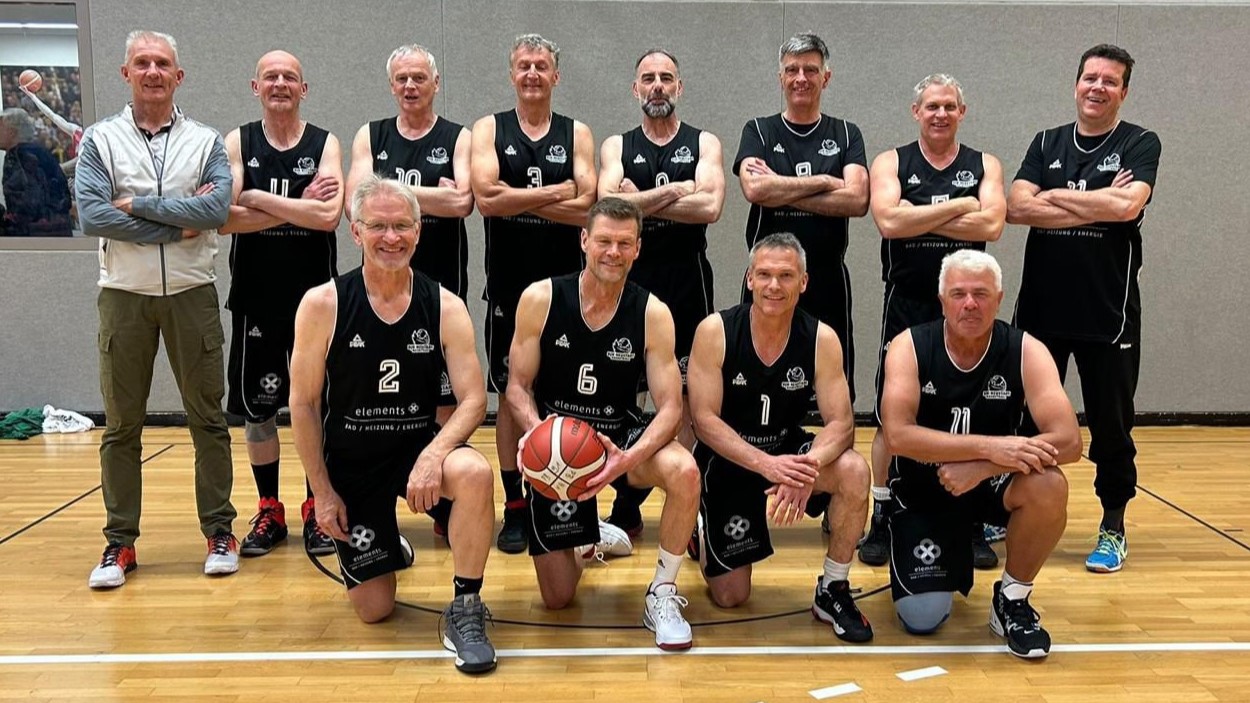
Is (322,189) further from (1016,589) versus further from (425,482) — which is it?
(1016,589)

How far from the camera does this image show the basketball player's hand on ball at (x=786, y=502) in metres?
3.25

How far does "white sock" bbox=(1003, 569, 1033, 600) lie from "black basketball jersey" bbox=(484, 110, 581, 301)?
2.17 meters

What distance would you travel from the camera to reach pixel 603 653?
3.18m

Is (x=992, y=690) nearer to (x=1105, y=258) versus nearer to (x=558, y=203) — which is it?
(x=1105, y=258)

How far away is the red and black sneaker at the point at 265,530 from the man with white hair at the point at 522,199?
97cm

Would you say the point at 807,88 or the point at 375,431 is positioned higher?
the point at 807,88

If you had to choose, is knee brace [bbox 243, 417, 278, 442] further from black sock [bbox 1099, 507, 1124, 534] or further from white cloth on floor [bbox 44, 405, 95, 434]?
black sock [bbox 1099, 507, 1124, 534]

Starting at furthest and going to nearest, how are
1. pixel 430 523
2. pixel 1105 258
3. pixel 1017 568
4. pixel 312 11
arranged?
pixel 312 11, pixel 430 523, pixel 1105 258, pixel 1017 568

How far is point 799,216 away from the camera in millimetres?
4250

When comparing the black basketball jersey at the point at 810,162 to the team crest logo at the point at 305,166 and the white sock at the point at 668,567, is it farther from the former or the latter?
the team crest logo at the point at 305,166

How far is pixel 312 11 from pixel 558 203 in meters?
3.42

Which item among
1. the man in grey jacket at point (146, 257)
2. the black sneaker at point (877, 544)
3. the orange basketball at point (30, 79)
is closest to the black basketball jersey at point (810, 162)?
the black sneaker at point (877, 544)

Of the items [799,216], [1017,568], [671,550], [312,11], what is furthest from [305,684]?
[312,11]

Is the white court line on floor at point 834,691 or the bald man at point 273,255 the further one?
the bald man at point 273,255
